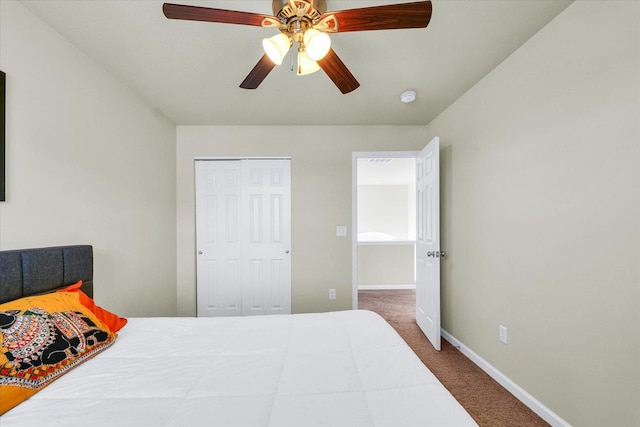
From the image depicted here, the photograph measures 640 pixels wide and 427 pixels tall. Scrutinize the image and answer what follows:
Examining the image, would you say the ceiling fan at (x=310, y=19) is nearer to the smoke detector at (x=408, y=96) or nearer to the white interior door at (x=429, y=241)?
the smoke detector at (x=408, y=96)

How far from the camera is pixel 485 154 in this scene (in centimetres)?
229

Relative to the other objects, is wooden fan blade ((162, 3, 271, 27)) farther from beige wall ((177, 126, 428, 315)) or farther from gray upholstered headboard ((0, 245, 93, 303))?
beige wall ((177, 126, 428, 315))

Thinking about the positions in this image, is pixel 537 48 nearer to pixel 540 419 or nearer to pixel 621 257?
pixel 621 257

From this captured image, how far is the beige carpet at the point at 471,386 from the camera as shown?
1.73m

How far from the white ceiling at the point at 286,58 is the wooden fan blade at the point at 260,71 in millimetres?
295

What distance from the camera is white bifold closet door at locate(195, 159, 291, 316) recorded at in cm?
337

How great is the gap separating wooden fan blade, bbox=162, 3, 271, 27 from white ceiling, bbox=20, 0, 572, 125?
1.10 ft

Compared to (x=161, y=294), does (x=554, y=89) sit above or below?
above

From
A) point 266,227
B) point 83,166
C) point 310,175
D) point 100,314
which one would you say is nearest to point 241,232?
point 266,227

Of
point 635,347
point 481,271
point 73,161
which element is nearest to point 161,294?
point 73,161

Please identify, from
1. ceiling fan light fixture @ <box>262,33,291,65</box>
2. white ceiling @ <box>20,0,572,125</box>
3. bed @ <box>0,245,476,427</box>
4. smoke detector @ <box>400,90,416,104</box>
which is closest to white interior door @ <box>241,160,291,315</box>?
white ceiling @ <box>20,0,572,125</box>

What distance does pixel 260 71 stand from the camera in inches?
64.4

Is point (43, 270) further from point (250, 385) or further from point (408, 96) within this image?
point (408, 96)

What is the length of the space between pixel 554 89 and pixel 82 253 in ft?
10.5
